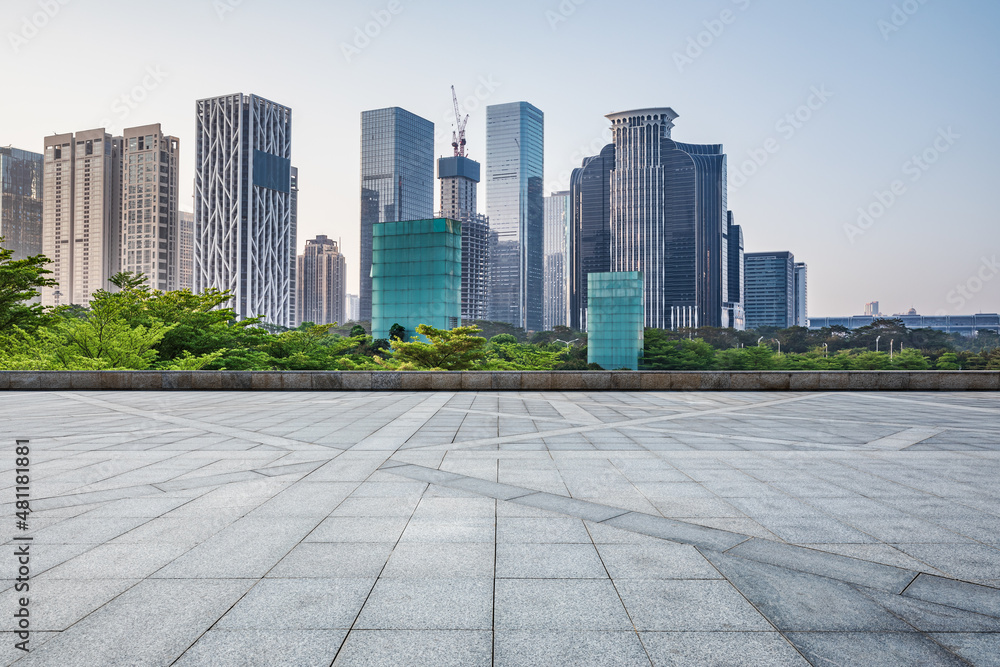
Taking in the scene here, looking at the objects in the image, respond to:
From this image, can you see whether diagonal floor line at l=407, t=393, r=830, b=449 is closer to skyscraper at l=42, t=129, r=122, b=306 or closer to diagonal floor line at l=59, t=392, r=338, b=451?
diagonal floor line at l=59, t=392, r=338, b=451

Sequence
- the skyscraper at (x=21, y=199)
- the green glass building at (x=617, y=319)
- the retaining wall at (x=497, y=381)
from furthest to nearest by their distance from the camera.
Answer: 1. the skyscraper at (x=21, y=199)
2. the green glass building at (x=617, y=319)
3. the retaining wall at (x=497, y=381)

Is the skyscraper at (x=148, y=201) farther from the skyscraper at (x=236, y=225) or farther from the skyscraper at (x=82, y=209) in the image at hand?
the skyscraper at (x=236, y=225)

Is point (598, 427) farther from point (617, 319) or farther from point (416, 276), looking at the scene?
point (617, 319)

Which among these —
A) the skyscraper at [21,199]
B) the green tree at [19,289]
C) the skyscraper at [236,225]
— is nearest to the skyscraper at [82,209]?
the skyscraper at [21,199]

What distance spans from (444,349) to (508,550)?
4080cm

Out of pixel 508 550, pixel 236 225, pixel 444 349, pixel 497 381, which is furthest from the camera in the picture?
pixel 236 225

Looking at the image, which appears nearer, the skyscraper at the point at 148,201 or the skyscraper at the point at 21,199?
the skyscraper at the point at 21,199

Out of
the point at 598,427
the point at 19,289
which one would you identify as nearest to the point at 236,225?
the point at 19,289

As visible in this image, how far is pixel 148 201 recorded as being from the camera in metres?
177

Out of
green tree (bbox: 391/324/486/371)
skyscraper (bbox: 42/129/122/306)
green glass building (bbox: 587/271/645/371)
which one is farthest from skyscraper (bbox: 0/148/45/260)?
green tree (bbox: 391/324/486/371)

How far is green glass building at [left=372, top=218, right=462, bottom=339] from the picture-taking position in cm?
6350

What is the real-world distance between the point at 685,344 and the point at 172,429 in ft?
294

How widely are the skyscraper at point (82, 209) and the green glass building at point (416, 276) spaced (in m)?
166

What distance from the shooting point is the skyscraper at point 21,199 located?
575 feet
